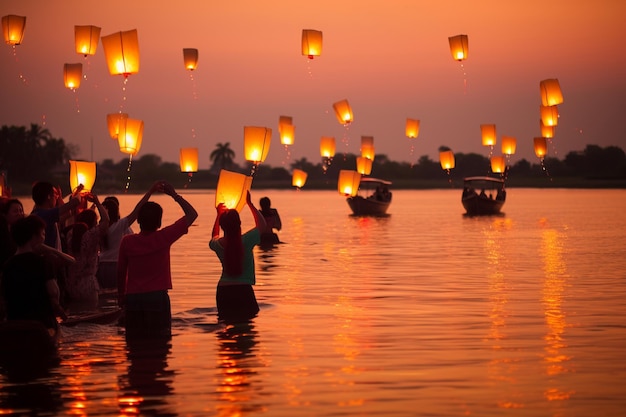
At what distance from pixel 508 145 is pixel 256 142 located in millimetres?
48103

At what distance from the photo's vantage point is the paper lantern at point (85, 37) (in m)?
28.2

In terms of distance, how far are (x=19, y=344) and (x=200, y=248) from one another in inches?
875

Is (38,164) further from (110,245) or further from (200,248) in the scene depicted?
(110,245)

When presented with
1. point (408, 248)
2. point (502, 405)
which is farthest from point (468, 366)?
point (408, 248)

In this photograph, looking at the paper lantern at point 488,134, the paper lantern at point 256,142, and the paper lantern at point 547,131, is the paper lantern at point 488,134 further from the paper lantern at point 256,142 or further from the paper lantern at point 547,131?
the paper lantern at point 256,142

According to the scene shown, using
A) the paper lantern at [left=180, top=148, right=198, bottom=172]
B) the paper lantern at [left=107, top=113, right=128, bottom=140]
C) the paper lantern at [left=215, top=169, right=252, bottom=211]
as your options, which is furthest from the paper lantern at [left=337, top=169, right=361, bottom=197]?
the paper lantern at [left=215, top=169, right=252, bottom=211]

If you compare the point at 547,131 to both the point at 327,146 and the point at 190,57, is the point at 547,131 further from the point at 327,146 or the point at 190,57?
the point at 190,57

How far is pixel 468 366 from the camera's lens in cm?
1100

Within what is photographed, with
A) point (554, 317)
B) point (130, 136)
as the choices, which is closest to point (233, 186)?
point (554, 317)

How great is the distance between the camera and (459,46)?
3609 centimetres

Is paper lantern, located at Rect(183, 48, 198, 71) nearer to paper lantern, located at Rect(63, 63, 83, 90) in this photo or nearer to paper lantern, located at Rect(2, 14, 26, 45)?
paper lantern, located at Rect(63, 63, 83, 90)

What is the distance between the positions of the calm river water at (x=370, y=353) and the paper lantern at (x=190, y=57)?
11.9 m

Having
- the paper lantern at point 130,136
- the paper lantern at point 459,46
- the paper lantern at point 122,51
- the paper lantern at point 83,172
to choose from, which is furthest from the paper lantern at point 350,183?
the paper lantern at point 83,172

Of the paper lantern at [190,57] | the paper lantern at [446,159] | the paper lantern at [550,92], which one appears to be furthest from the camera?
the paper lantern at [446,159]
